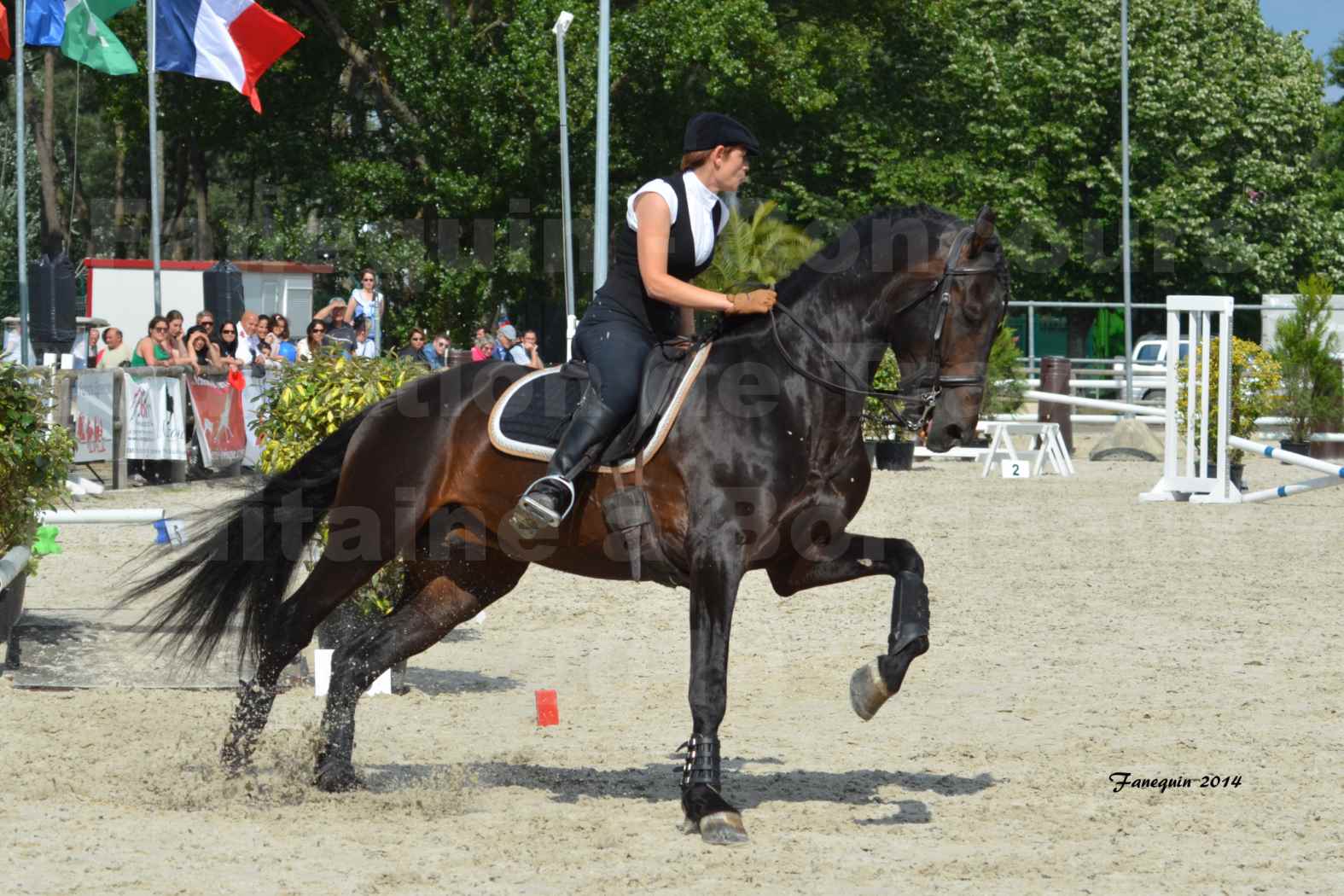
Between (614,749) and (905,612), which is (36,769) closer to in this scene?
(614,749)

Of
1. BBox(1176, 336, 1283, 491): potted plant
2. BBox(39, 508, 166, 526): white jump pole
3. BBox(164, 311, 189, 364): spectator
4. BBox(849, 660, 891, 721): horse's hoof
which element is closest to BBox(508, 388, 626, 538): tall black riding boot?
BBox(849, 660, 891, 721): horse's hoof

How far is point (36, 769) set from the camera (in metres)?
6.09

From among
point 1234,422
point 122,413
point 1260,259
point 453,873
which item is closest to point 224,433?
point 122,413

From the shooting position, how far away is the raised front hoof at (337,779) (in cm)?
593

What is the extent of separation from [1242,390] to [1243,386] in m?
0.05

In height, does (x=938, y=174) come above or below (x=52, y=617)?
above

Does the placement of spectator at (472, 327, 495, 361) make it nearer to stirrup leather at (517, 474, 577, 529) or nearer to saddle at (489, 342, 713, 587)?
saddle at (489, 342, 713, 587)

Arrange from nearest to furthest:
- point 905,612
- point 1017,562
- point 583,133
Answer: point 905,612 < point 1017,562 < point 583,133

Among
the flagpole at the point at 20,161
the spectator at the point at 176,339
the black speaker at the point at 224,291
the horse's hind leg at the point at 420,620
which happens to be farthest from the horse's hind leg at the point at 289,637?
the black speaker at the point at 224,291

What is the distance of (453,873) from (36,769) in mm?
2203

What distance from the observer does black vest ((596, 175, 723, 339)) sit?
18.2 ft

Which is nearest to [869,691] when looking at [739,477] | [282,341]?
[739,477]

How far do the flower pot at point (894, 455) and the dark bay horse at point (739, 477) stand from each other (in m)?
14.5

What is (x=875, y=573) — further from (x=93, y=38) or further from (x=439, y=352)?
(x=93, y=38)
